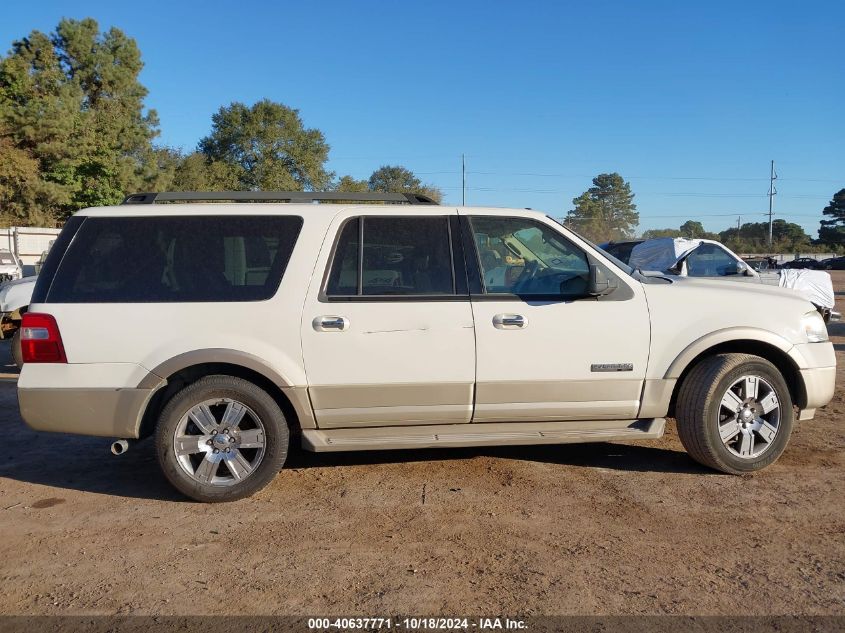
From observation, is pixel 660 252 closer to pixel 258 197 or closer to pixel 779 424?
pixel 779 424

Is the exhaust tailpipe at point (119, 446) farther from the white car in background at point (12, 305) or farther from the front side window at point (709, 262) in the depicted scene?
the front side window at point (709, 262)

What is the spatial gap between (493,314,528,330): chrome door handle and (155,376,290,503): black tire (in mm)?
1551

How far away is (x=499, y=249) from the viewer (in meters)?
4.86

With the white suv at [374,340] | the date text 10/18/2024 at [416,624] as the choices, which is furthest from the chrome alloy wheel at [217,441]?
the date text 10/18/2024 at [416,624]

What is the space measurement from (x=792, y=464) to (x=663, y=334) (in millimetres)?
1537

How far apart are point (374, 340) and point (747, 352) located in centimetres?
275

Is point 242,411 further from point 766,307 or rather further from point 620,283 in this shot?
point 766,307

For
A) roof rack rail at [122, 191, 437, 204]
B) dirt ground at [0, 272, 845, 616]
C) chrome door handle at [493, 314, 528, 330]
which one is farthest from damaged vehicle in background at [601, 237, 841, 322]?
roof rack rail at [122, 191, 437, 204]

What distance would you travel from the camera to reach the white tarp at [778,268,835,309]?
11.0m

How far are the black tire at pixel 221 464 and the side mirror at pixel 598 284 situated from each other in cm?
223

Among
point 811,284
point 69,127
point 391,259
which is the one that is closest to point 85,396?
point 391,259

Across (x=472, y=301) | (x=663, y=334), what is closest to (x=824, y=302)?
(x=663, y=334)

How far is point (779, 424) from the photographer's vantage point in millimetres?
4863

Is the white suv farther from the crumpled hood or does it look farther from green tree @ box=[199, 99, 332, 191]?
green tree @ box=[199, 99, 332, 191]
